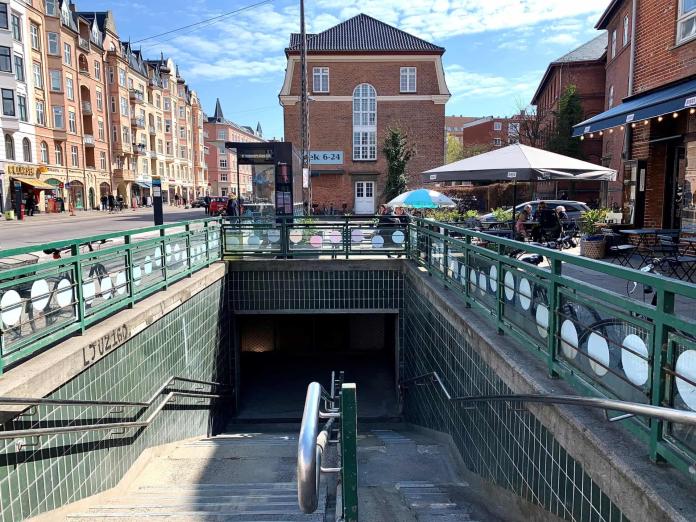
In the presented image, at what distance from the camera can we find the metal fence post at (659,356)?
8.23 feet

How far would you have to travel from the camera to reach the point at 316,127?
3834 cm

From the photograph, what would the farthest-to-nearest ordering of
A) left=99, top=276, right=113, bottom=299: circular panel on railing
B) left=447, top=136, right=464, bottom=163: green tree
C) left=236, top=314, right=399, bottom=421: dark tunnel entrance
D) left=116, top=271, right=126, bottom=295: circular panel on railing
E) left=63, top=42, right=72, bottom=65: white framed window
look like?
1. left=447, top=136, right=464, bottom=163: green tree
2. left=63, top=42, right=72, bottom=65: white framed window
3. left=236, top=314, right=399, bottom=421: dark tunnel entrance
4. left=116, top=271, right=126, bottom=295: circular panel on railing
5. left=99, top=276, right=113, bottom=299: circular panel on railing

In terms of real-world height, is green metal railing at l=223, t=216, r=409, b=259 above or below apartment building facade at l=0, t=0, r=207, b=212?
below

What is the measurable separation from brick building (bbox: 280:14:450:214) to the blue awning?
92.5 feet

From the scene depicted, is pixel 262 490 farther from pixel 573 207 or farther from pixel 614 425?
pixel 573 207

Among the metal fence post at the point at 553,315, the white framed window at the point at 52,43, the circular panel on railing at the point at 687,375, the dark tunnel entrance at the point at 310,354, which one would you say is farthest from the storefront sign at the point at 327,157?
the circular panel on railing at the point at 687,375

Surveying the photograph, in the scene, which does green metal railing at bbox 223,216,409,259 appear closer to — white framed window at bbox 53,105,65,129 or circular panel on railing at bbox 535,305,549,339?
circular panel on railing at bbox 535,305,549,339

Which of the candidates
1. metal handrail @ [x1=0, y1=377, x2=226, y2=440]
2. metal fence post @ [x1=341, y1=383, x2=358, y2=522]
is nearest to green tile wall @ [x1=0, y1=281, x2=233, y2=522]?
metal handrail @ [x1=0, y1=377, x2=226, y2=440]

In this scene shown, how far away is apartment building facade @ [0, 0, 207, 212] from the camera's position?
3734 centimetres

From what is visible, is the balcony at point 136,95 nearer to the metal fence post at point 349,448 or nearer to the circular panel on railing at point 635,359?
the metal fence post at point 349,448

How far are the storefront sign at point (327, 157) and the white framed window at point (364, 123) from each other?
119cm

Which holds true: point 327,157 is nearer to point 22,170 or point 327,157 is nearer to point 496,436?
point 22,170

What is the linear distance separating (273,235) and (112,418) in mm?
5951

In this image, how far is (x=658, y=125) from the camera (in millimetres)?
10953
